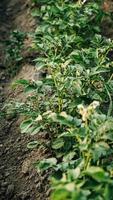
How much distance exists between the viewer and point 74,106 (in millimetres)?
2484

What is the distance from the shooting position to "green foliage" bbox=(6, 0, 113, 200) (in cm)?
174

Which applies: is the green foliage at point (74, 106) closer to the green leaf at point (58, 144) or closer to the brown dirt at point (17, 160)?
the green leaf at point (58, 144)

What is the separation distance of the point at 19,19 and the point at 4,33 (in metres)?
0.26

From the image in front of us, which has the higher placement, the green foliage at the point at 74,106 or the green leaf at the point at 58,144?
the green foliage at the point at 74,106

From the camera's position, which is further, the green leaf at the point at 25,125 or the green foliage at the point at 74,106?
the green leaf at the point at 25,125

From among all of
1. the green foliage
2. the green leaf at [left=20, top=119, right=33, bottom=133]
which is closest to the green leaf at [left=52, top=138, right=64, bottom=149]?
the green foliage

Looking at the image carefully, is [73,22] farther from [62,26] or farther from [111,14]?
[111,14]

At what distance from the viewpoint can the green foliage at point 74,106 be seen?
1.74m

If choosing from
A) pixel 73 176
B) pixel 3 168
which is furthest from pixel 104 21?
pixel 73 176

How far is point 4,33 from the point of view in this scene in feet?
14.2

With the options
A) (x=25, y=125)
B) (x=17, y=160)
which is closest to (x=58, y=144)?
(x=25, y=125)

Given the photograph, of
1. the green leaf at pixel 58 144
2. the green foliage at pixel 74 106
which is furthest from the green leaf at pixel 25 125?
the green leaf at pixel 58 144

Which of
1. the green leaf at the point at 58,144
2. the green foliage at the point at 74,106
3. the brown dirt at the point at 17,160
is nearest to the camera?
the green foliage at the point at 74,106

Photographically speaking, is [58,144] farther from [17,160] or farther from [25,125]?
[17,160]
